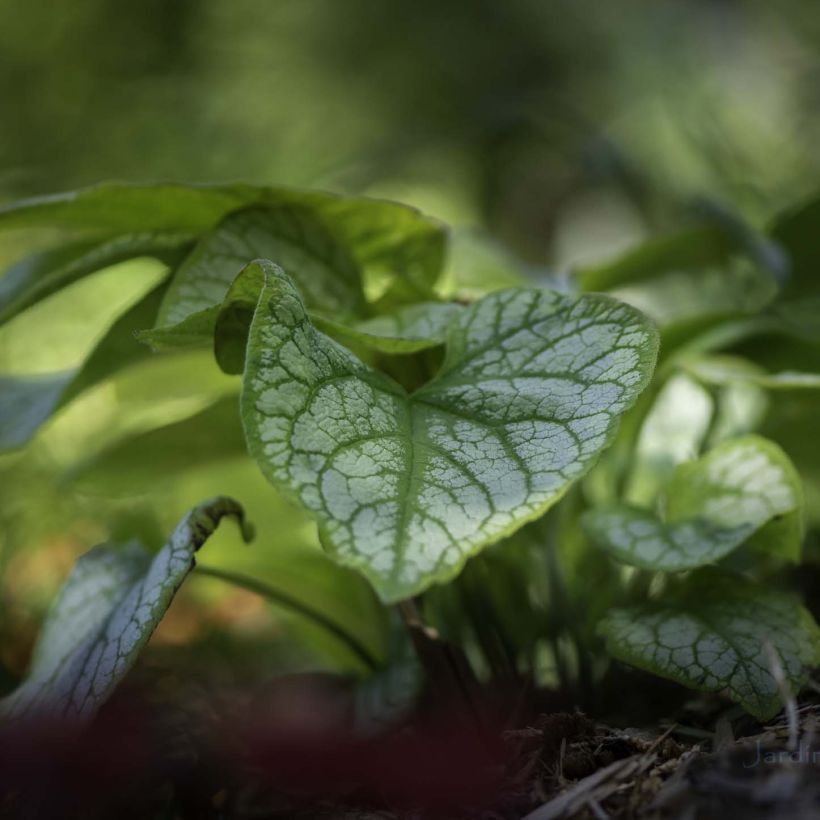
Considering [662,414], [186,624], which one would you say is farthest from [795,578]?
[186,624]

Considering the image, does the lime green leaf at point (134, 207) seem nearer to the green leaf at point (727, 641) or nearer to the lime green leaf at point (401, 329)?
the lime green leaf at point (401, 329)

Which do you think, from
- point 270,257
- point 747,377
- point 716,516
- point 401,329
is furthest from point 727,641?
point 270,257

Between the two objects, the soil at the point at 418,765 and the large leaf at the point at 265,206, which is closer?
the soil at the point at 418,765

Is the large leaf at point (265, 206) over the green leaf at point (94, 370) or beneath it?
over

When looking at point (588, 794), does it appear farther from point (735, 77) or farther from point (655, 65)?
point (735, 77)

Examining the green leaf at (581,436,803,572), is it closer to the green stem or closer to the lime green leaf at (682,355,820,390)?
the lime green leaf at (682,355,820,390)

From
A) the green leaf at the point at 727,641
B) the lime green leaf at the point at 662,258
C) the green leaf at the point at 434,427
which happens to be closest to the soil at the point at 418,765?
the green leaf at the point at 727,641

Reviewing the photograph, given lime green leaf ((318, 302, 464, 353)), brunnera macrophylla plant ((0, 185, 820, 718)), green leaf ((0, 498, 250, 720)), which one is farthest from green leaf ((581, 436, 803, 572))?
green leaf ((0, 498, 250, 720))
